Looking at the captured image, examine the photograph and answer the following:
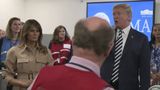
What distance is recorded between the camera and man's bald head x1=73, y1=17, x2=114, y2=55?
1.15 m

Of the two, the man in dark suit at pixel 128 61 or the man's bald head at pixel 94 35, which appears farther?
the man in dark suit at pixel 128 61

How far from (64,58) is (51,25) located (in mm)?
2412

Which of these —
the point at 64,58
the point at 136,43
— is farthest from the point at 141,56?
the point at 64,58

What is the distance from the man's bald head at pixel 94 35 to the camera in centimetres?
115

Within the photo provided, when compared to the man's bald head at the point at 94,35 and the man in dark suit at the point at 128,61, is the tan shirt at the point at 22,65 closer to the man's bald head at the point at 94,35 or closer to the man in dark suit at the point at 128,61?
the man in dark suit at the point at 128,61

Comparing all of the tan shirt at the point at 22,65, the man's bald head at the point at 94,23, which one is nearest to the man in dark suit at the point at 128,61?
the tan shirt at the point at 22,65

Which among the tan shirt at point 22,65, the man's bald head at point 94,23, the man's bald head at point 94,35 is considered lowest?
the tan shirt at point 22,65

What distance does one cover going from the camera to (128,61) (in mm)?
2760

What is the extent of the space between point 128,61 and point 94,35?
5.45ft

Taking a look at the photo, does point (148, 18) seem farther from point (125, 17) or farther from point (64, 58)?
point (125, 17)

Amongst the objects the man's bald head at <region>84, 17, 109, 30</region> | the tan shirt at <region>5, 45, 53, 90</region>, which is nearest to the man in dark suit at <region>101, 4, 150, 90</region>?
the tan shirt at <region>5, 45, 53, 90</region>

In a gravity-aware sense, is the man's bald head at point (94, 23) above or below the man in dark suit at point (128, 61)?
above

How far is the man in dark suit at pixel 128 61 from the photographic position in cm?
276

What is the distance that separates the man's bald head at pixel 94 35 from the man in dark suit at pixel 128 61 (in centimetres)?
161
